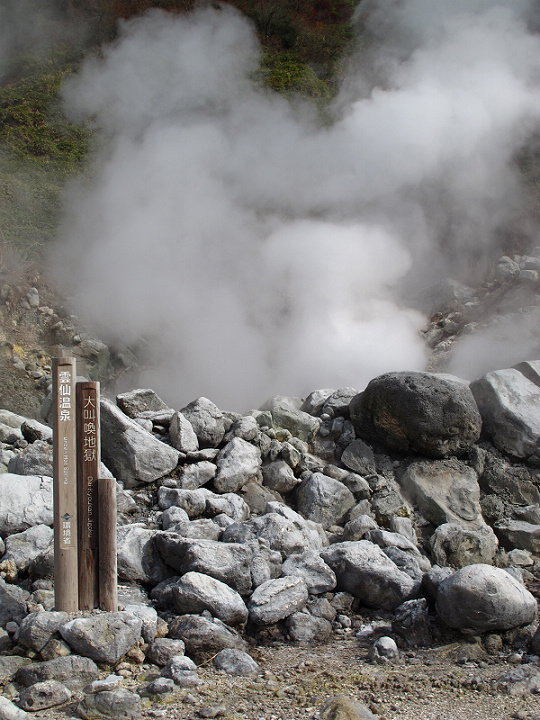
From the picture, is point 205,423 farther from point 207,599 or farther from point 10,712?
point 10,712

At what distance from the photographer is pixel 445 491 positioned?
5672 millimetres

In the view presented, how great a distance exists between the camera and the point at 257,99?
42.7 ft

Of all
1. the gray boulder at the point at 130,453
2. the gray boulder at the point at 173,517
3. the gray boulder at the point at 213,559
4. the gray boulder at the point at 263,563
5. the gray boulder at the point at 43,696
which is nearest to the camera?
the gray boulder at the point at 43,696

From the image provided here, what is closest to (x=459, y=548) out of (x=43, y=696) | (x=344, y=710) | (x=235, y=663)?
(x=235, y=663)

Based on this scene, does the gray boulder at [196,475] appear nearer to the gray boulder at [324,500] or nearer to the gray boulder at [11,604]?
the gray boulder at [324,500]

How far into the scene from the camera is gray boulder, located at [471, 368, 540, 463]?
6.00 m

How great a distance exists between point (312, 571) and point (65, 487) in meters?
1.53

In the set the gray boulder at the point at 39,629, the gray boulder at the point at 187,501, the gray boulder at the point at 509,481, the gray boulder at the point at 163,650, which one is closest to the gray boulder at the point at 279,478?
the gray boulder at the point at 187,501

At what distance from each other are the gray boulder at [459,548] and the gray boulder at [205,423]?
1.89 meters

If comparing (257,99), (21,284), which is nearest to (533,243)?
(257,99)

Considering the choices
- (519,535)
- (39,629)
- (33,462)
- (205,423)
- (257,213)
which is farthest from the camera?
(257,213)

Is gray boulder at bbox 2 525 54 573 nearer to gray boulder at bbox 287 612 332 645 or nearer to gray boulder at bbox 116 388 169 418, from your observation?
gray boulder at bbox 287 612 332 645

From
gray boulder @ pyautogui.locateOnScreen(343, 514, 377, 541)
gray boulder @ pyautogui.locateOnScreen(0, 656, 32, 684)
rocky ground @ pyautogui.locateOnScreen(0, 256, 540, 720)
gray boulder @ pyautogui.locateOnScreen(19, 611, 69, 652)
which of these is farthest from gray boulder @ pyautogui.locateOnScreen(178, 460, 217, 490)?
gray boulder @ pyautogui.locateOnScreen(0, 656, 32, 684)

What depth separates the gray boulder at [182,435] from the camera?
5.24 m
